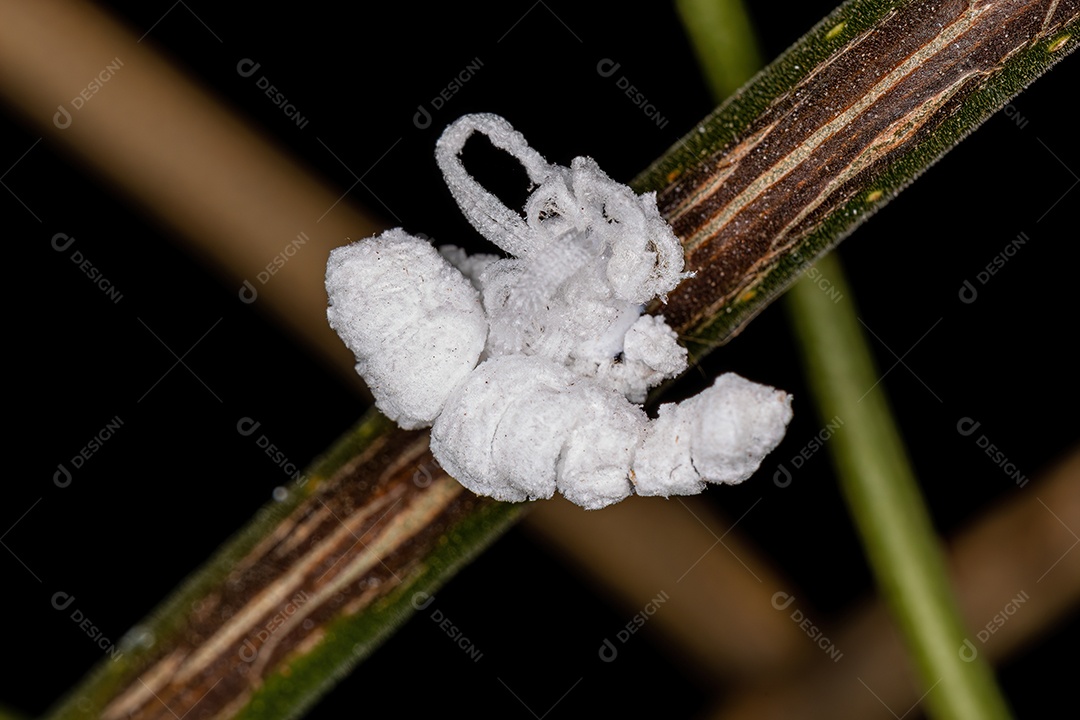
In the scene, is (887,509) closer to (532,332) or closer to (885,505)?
(885,505)

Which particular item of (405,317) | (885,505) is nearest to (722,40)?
(405,317)

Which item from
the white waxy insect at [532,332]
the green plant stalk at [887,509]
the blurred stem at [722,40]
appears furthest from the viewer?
the green plant stalk at [887,509]

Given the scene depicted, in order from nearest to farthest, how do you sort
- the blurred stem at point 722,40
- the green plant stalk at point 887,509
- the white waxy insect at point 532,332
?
the white waxy insect at point 532,332, the blurred stem at point 722,40, the green plant stalk at point 887,509

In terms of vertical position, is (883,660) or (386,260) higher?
(386,260)

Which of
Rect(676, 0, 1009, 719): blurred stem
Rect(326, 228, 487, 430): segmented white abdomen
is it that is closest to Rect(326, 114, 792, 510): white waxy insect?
Rect(326, 228, 487, 430): segmented white abdomen

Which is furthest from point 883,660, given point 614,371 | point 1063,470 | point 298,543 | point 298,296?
point 298,296

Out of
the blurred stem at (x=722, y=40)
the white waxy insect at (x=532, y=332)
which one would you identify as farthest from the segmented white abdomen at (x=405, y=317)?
the blurred stem at (x=722, y=40)

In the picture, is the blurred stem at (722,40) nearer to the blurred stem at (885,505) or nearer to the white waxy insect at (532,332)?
the blurred stem at (885,505)

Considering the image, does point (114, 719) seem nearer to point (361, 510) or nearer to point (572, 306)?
point (361, 510)

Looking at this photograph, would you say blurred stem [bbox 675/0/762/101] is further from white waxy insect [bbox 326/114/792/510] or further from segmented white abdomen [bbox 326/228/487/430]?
segmented white abdomen [bbox 326/228/487/430]
